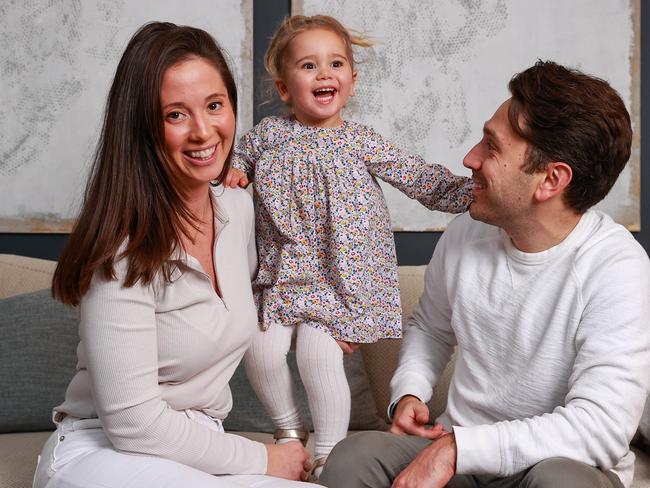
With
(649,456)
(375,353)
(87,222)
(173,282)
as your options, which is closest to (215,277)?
(173,282)

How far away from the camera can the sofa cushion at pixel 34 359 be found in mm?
2541

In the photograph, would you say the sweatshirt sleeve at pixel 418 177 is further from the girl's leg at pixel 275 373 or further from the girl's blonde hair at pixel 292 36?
the girl's leg at pixel 275 373

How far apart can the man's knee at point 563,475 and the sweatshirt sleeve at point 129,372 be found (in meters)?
0.65

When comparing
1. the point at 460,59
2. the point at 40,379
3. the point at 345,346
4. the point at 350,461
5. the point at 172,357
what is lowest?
the point at 40,379

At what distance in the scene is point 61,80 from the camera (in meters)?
3.44

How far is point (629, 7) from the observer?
353 cm

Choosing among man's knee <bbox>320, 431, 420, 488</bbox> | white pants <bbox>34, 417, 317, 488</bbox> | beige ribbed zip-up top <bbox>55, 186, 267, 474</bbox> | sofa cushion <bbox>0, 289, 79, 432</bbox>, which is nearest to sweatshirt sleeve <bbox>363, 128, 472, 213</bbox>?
beige ribbed zip-up top <bbox>55, 186, 267, 474</bbox>

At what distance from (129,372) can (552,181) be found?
38.1 inches

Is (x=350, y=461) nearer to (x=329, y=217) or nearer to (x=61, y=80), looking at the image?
(x=329, y=217)

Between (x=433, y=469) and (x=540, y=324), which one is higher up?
(x=540, y=324)

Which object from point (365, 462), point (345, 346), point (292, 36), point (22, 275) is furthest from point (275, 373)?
point (22, 275)

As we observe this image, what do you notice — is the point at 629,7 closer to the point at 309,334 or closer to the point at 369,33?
the point at 369,33

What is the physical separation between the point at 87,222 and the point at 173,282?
206mm

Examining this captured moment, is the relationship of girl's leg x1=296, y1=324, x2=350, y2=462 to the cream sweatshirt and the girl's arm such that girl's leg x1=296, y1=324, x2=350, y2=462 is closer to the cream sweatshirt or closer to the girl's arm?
the cream sweatshirt
